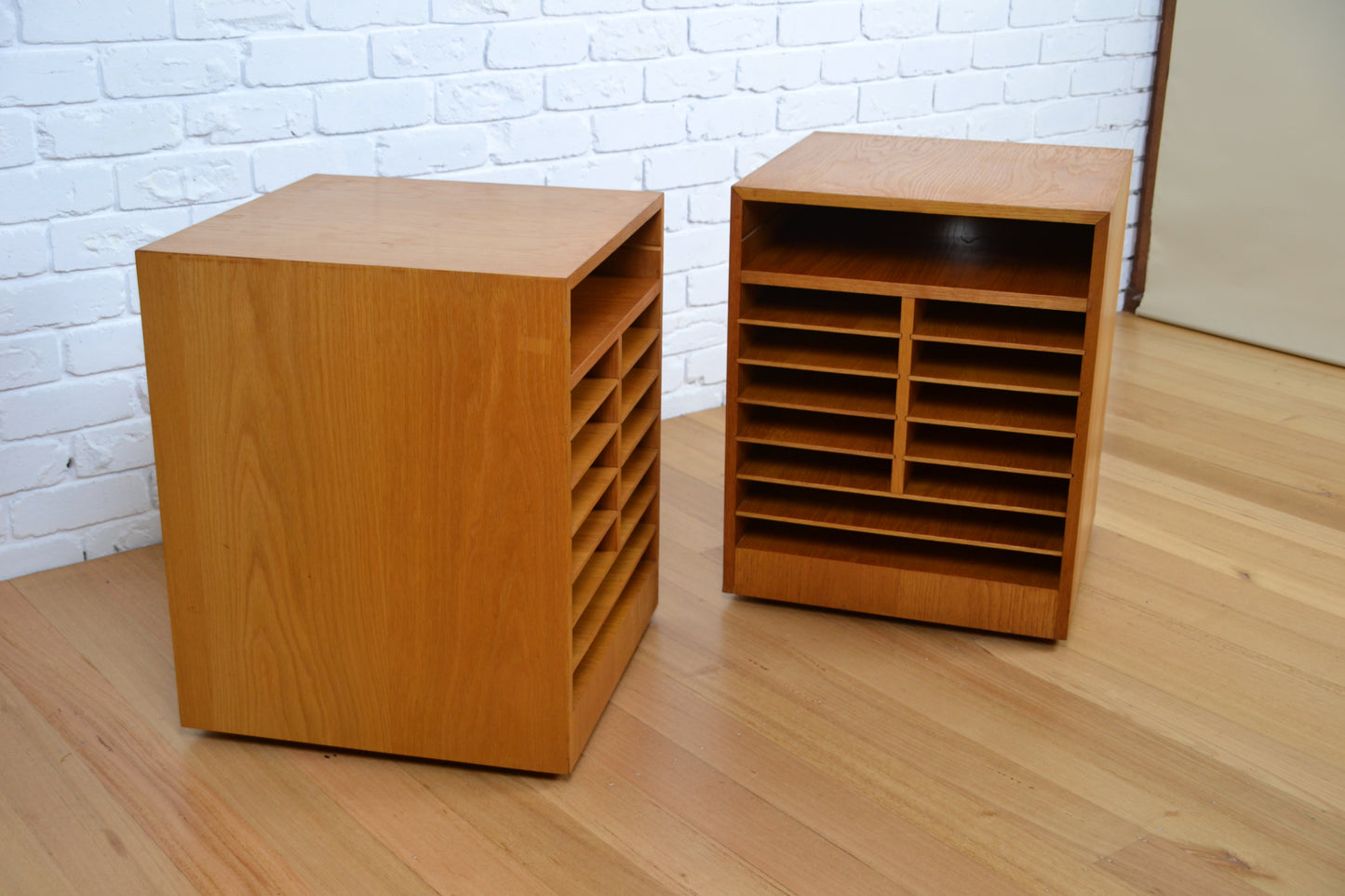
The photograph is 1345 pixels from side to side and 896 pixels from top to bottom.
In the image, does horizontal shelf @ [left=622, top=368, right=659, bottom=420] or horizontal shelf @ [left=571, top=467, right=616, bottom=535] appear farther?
horizontal shelf @ [left=622, top=368, right=659, bottom=420]

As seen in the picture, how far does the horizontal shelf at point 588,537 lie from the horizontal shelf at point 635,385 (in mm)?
114

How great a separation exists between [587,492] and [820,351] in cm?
43

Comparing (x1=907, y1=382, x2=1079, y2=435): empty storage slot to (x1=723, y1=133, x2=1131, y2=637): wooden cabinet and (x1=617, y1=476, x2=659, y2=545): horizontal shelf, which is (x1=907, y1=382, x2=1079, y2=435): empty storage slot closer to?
(x1=723, y1=133, x2=1131, y2=637): wooden cabinet

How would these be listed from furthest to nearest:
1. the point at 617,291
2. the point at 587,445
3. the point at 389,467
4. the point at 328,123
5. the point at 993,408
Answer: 1. the point at 328,123
2. the point at 993,408
3. the point at 617,291
4. the point at 587,445
5. the point at 389,467

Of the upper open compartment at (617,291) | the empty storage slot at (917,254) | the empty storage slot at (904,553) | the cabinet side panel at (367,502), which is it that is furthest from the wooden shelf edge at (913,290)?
the cabinet side panel at (367,502)

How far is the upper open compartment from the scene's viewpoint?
1.43m

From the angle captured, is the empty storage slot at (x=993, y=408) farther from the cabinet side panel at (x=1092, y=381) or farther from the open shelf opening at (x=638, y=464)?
the open shelf opening at (x=638, y=464)

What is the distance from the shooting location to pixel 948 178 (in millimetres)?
1658

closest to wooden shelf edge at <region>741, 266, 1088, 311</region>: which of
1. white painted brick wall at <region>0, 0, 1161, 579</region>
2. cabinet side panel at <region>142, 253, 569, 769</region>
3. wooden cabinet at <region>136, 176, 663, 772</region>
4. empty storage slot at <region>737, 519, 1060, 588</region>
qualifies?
wooden cabinet at <region>136, 176, 663, 772</region>

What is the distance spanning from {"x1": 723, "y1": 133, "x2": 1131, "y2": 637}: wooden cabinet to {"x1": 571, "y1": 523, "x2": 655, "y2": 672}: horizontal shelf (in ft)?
0.44

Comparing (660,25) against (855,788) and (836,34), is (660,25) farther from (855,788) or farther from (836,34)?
(855,788)

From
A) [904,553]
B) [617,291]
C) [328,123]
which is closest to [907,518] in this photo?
[904,553]

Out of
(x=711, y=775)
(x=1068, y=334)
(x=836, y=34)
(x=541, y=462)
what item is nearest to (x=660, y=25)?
(x=836, y=34)

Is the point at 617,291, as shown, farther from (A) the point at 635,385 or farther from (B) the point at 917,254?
(B) the point at 917,254
